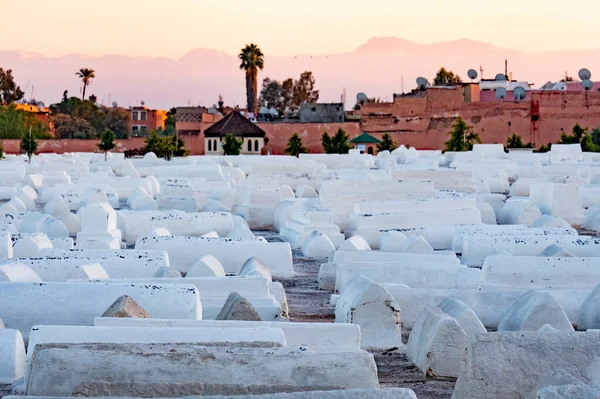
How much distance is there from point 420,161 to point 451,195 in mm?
9115

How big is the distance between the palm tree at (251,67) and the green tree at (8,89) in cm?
1451

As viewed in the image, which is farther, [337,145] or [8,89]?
[8,89]

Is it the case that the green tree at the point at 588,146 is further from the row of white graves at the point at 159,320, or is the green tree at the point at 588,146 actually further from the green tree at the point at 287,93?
the green tree at the point at 287,93

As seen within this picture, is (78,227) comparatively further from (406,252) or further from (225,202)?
(406,252)

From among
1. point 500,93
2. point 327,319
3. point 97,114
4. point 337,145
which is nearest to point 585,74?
point 500,93

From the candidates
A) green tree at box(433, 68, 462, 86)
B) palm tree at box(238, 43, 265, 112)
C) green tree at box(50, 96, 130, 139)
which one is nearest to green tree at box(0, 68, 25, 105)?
green tree at box(50, 96, 130, 139)

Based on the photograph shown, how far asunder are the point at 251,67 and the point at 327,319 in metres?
44.9

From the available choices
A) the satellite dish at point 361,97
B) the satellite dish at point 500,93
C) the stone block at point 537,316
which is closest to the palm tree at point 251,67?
the satellite dish at point 361,97

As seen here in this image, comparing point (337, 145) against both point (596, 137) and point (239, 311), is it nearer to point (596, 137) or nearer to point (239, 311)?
point (596, 137)

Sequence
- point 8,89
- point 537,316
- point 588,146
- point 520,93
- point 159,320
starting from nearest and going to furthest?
point 159,320, point 537,316, point 588,146, point 520,93, point 8,89

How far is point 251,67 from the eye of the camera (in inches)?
2036

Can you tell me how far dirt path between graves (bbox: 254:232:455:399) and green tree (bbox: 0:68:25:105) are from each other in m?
50.5

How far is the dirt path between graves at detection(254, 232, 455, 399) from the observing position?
215 inches

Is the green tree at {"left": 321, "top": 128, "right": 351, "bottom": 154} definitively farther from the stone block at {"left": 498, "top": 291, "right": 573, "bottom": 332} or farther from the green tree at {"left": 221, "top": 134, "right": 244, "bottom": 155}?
the stone block at {"left": 498, "top": 291, "right": 573, "bottom": 332}
